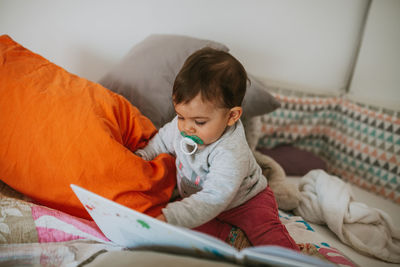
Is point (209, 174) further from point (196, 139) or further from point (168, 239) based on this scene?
point (168, 239)

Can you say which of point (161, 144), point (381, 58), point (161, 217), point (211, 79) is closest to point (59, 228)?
point (161, 217)

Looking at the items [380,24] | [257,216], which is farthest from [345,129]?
[257,216]

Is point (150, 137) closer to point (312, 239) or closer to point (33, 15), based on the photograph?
point (312, 239)

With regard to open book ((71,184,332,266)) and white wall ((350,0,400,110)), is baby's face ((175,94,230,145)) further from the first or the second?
white wall ((350,0,400,110))

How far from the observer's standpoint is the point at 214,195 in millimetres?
719

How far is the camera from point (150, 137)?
0.96m

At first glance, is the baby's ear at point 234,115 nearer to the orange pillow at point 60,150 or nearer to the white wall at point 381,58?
the orange pillow at point 60,150

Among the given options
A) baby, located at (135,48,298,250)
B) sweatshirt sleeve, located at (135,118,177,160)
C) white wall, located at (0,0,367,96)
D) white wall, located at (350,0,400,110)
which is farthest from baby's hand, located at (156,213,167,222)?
white wall, located at (350,0,400,110)

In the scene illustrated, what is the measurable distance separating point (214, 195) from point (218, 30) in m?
0.99

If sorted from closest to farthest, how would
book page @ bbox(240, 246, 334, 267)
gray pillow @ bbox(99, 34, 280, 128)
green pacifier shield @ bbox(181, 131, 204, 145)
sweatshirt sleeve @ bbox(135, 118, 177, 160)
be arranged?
book page @ bbox(240, 246, 334, 267) < green pacifier shield @ bbox(181, 131, 204, 145) < sweatshirt sleeve @ bbox(135, 118, 177, 160) < gray pillow @ bbox(99, 34, 280, 128)

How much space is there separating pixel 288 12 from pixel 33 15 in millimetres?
1209

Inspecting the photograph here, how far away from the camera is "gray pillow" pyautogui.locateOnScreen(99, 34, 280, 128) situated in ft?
3.43

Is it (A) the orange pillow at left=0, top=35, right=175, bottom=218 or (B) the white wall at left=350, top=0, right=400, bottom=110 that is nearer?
(A) the orange pillow at left=0, top=35, right=175, bottom=218

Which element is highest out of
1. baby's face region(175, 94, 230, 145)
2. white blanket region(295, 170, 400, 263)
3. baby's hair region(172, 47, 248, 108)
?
baby's hair region(172, 47, 248, 108)
